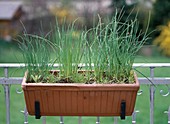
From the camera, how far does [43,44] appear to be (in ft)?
5.09

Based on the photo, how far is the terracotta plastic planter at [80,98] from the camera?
140cm

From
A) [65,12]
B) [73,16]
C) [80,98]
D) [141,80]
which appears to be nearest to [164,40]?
[73,16]

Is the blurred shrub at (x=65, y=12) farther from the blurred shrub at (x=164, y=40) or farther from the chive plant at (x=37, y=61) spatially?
the chive plant at (x=37, y=61)

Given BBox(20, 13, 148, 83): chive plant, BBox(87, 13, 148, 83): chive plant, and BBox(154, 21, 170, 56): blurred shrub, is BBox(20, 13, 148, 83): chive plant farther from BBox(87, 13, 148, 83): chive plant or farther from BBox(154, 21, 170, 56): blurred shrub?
BBox(154, 21, 170, 56): blurred shrub

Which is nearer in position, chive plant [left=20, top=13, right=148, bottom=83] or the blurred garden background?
chive plant [left=20, top=13, right=148, bottom=83]

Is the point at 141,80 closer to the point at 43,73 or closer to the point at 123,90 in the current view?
the point at 123,90

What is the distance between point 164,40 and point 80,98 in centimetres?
615

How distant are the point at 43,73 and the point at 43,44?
113 mm

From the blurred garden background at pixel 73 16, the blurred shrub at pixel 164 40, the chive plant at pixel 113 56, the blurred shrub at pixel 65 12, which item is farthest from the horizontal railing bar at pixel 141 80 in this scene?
the blurred shrub at pixel 65 12

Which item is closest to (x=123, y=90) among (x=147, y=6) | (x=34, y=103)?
(x=34, y=103)

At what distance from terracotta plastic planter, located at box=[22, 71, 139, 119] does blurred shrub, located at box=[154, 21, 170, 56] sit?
580cm

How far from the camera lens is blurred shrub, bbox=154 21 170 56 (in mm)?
7223

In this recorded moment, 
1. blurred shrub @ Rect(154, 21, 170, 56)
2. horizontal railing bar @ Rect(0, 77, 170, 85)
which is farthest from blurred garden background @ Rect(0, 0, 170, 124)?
horizontal railing bar @ Rect(0, 77, 170, 85)

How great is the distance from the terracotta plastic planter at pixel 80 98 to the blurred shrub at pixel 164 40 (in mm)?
5800
